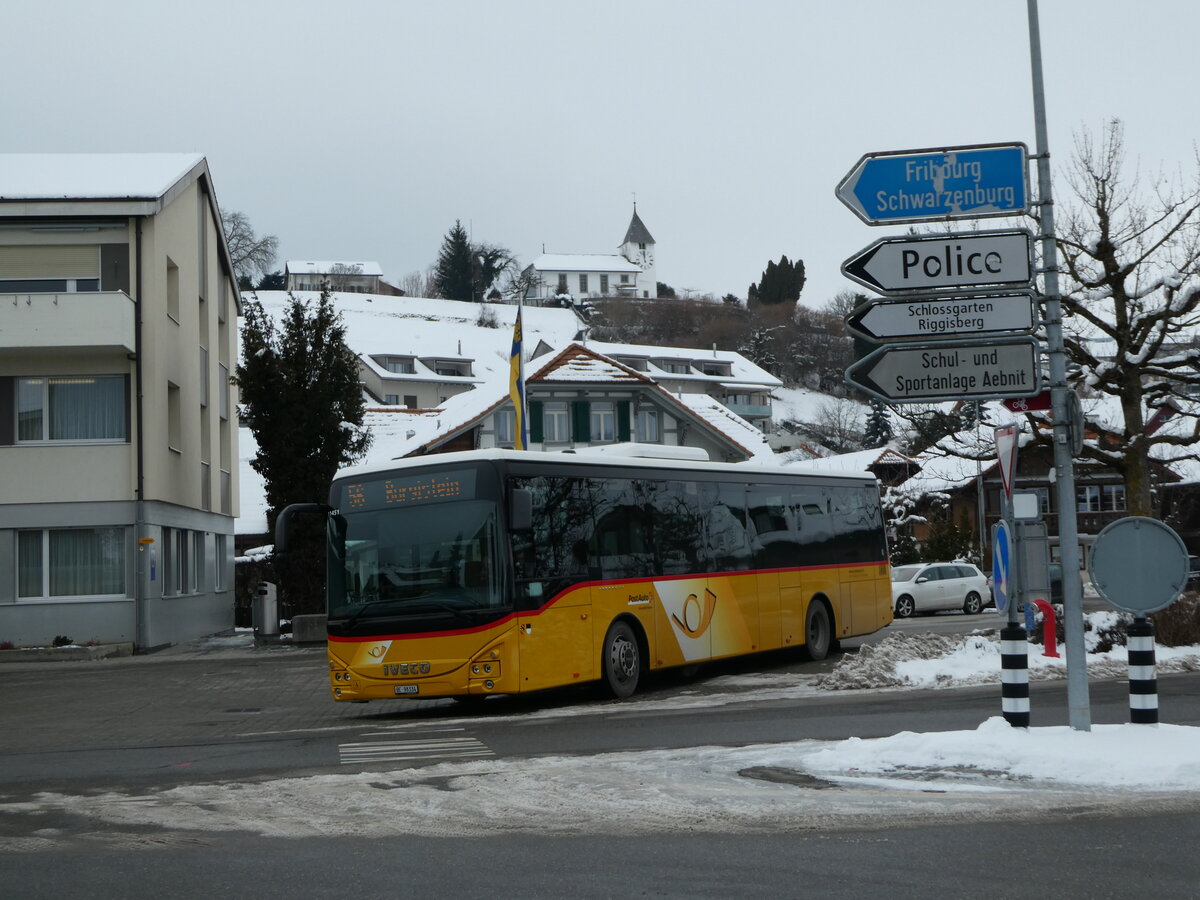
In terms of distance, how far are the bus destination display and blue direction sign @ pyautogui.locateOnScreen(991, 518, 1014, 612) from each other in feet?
19.0

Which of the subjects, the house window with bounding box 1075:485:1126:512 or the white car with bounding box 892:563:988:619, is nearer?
the white car with bounding box 892:563:988:619

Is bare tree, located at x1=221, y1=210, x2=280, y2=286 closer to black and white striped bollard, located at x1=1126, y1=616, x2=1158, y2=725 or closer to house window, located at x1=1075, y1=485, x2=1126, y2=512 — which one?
house window, located at x1=1075, y1=485, x2=1126, y2=512

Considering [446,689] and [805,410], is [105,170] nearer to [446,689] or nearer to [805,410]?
[446,689]

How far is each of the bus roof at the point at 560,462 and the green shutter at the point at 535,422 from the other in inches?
1437

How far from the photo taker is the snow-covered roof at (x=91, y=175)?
3188 cm

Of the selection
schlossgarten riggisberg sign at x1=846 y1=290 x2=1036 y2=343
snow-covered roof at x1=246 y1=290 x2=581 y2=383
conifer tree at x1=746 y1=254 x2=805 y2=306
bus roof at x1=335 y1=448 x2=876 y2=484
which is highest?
conifer tree at x1=746 y1=254 x2=805 y2=306

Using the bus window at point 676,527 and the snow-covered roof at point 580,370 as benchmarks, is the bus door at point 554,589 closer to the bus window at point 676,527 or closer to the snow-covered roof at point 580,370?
the bus window at point 676,527

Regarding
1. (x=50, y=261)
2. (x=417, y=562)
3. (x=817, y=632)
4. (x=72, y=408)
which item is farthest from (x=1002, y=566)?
(x=50, y=261)

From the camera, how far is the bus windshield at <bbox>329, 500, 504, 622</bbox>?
15.5 metres

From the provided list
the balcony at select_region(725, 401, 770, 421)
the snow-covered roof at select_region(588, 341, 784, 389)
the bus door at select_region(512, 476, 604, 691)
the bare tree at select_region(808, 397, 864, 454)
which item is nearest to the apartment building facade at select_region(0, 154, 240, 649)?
the bus door at select_region(512, 476, 604, 691)

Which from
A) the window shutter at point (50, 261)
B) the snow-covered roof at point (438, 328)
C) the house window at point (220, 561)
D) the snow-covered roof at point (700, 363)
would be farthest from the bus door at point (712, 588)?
the snow-covered roof at point (700, 363)

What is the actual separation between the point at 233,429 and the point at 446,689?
104 ft

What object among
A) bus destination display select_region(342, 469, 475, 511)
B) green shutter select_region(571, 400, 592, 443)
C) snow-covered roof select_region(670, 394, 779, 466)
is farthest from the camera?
snow-covered roof select_region(670, 394, 779, 466)

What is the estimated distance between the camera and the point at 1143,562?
1027 cm
